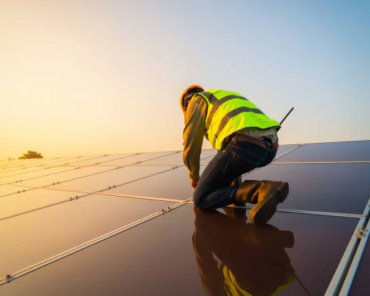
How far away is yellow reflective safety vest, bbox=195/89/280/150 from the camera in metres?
2.03

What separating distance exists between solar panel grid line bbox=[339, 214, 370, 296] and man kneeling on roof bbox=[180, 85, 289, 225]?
522 millimetres

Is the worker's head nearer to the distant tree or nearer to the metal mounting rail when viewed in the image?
the metal mounting rail

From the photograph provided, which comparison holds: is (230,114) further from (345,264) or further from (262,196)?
(345,264)

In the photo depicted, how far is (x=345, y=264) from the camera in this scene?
1.19 m

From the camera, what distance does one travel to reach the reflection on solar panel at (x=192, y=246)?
120cm

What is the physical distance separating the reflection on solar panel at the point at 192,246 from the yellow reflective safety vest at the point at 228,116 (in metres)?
0.70

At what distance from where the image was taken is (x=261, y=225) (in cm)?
174

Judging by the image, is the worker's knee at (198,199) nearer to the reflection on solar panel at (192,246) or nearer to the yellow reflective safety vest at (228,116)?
the reflection on solar panel at (192,246)

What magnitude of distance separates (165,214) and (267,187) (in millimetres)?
960

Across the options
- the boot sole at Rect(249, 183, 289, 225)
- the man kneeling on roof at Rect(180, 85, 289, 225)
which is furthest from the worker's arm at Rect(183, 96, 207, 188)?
the boot sole at Rect(249, 183, 289, 225)

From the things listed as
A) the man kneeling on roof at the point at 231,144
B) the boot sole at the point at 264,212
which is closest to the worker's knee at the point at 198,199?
the man kneeling on roof at the point at 231,144

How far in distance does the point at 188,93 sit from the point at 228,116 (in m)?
0.64

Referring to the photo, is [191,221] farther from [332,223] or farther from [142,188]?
[142,188]

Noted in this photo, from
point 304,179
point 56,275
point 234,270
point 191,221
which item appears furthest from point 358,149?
point 56,275
